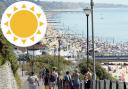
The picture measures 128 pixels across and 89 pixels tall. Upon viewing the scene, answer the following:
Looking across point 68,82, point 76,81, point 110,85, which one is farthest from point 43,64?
point 110,85

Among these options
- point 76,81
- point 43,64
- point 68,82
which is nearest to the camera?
point 76,81

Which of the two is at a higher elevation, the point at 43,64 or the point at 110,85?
the point at 110,85

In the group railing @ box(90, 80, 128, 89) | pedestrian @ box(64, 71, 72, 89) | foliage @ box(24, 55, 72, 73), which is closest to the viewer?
railing @ box(90, 80, 128, 89)

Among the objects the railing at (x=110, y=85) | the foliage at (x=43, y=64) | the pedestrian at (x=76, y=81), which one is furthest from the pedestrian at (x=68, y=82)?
the foliage at (x=43, y=64)

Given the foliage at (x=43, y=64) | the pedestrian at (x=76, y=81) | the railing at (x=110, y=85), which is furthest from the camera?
the foliage at (x=43, y=64)

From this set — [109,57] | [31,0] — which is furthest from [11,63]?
[109,57]

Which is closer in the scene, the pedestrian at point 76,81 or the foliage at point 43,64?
the pedestrian at point 76,81

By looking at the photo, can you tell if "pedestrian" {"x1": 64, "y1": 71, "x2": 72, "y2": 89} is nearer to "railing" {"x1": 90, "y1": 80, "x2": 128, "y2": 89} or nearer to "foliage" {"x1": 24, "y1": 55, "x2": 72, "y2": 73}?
"railing" {"x1": 90, "y1": 80, "x2": 128, "y2": 89}

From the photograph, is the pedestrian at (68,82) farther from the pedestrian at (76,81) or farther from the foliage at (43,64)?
the foliage at (43,64)

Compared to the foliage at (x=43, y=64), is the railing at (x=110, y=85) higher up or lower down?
higher up

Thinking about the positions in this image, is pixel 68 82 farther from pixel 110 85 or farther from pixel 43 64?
pixel 43 64

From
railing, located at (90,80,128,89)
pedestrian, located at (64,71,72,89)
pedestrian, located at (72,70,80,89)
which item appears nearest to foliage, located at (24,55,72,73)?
railing, located at (90,80,128,89)

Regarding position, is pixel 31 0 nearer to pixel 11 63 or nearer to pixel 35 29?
pixel 35 29

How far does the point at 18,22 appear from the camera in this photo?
6992 millimetres
